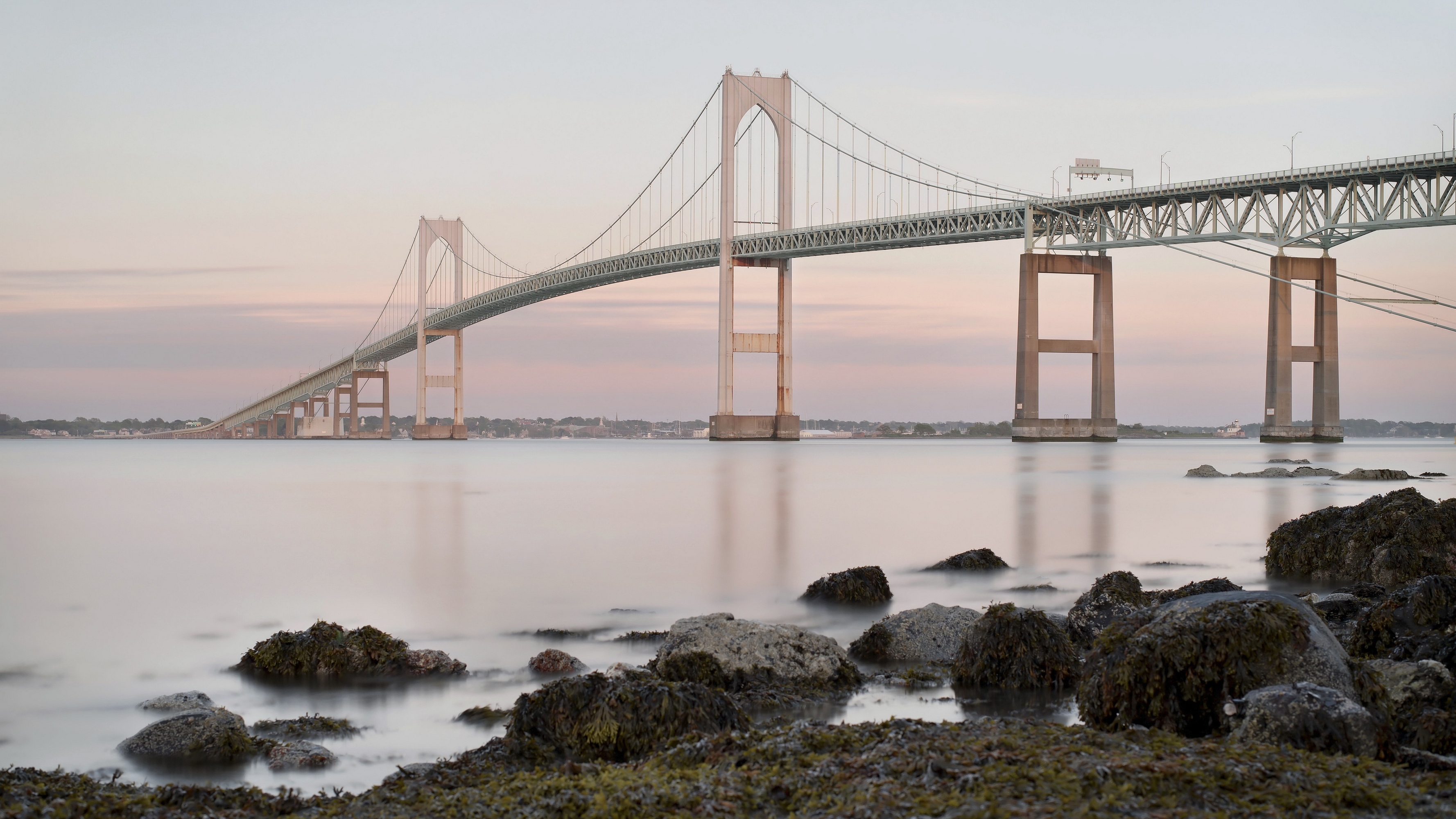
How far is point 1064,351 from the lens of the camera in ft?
184

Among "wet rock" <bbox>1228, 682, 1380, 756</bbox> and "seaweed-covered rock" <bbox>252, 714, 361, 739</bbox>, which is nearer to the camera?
"wet rock" <bbox>1228, 682, 1380, 756</bbox>

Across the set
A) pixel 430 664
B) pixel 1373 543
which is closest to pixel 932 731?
pixel 430 664

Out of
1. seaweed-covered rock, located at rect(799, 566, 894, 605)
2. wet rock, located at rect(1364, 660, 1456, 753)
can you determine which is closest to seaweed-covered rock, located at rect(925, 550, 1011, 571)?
seaweed-covered rock, located at rect(799, 566, 894, 605)

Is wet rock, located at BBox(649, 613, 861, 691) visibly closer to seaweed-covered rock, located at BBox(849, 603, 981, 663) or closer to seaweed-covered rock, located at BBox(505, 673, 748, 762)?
seaweed-covered rock, located at BBox(849, 603, 981, 663)

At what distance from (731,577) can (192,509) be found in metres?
14.6

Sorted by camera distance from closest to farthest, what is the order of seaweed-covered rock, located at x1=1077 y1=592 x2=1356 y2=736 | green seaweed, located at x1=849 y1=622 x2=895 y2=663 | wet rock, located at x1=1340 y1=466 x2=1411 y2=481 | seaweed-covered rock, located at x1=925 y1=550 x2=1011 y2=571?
seaweed-covered rock, located at x1=1077 y1=592 x2=1356 y2=736 < green seaweed, located at x1=849 y1=622 x2=895 y2=663 < seaweed-covered rock, located at x1=925 y1=550 x2=1011 y2=571 < wet rock, located at x1=1340 y1=466 x2=1411 y2=481

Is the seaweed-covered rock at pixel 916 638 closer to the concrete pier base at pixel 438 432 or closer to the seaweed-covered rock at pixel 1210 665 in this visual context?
the seaweed-covered rock at pixel 1210 665

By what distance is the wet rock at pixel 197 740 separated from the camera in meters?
4.48

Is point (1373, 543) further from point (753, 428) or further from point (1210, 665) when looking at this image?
point (753, 428)

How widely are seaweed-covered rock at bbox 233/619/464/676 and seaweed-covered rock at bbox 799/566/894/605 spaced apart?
11.2 feet

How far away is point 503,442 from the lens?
104500 mm

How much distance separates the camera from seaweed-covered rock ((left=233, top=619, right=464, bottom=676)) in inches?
243

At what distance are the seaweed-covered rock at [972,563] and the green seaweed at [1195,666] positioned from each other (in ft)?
22.8

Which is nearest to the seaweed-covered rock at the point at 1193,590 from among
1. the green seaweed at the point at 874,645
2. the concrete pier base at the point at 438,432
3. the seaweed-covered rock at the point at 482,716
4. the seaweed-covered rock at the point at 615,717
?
the green seaweed at the point at 874,645
